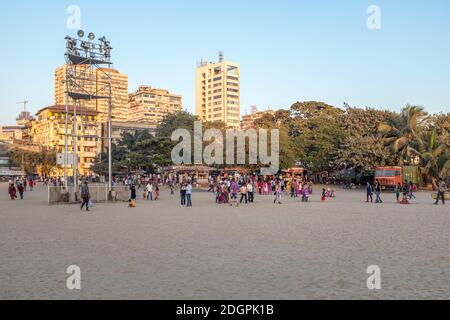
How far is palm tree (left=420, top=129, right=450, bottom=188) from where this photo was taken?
43.1 meters

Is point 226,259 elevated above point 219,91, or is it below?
below

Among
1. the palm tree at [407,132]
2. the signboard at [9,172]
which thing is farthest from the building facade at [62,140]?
the palm tree at [407,132]

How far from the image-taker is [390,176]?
4372 cm

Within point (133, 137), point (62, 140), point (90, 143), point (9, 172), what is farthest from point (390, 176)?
point (62, 140)

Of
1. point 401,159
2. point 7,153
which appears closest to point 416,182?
point 401,159

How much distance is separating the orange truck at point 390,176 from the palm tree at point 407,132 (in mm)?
3334

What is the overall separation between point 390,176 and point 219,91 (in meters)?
145

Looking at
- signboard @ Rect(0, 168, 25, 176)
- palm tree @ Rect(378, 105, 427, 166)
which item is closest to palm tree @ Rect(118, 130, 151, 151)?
palm tree @ Rect(378, 105, 427, 166)

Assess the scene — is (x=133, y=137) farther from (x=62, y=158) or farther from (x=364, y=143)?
(x=62, y=158)

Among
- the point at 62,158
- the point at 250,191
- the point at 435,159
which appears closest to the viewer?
the point at 62,158

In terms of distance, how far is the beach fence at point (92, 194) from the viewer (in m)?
27.2

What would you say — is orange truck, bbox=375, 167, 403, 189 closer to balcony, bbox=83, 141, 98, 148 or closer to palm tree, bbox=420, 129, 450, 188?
palm tree, bbox=420, 129, 450, 188

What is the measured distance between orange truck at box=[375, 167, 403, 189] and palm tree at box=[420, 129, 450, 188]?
2596 mm
